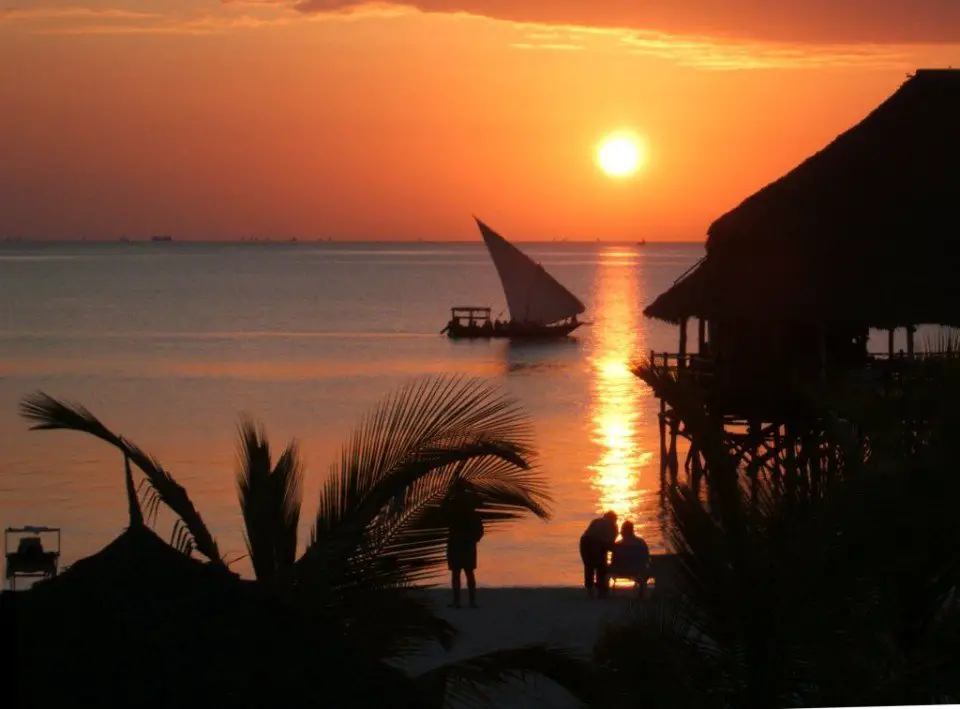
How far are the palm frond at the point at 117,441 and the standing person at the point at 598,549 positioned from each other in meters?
7.33

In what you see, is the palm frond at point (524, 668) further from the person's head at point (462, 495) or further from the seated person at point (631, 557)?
the seated person at point (631, 557)

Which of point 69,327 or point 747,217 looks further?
point 69,327

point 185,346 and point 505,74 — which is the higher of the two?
point 505,74

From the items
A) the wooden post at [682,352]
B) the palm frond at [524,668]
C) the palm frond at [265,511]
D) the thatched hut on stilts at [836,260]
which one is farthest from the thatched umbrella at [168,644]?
the wooden post at [682,352]

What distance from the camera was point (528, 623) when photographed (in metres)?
13.5

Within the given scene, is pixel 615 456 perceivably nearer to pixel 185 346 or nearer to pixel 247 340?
pixel 185 346

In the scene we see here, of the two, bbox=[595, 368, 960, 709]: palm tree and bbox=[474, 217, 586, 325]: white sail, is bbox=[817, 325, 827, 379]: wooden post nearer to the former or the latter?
bbox=[595, 368, 960, 709]: palm tree

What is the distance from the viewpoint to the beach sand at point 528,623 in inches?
426

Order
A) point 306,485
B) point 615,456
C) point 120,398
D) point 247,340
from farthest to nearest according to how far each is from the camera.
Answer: point 247,340 → point 120,398 → point 615,456 → point 306,485

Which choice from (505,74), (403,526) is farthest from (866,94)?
(403,526)

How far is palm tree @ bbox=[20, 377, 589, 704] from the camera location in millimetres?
6926

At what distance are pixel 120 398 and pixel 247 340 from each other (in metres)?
29.8

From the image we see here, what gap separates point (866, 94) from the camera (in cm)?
1456

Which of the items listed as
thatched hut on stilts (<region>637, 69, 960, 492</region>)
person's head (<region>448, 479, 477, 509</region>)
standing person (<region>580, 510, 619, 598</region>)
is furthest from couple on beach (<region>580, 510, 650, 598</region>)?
person's head (<region>448, 479, 477, 509</region>)
